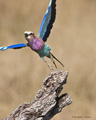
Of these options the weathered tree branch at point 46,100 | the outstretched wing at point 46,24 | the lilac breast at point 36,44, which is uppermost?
the outstretched wing at point 46,24

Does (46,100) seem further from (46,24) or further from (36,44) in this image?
(46,24)

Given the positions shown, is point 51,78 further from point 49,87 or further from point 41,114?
point 41,114

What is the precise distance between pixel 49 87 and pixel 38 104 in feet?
0.62

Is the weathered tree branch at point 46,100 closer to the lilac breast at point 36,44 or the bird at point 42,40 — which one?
the bird at point 42,40

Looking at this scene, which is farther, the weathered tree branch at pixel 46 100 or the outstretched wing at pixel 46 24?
the outstretched wing at pixel 46 24

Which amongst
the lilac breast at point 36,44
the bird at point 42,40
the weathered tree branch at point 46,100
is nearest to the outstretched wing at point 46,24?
the bird at point 42,40

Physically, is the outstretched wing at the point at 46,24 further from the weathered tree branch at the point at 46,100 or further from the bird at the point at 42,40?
the weathered tree branch at the point at 46,100

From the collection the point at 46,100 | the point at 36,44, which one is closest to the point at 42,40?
the point at 36,44

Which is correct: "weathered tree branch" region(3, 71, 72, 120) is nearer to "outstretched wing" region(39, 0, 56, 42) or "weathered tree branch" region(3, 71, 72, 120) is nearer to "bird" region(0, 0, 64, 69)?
"bird" region(0, 0, 64, 69)

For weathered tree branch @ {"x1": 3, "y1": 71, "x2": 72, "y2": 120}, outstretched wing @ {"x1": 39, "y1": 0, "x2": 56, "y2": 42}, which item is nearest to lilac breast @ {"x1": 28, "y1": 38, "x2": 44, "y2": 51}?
outstretched wing @ {"x1": 39, "y1": 0, "x2": 56, "y2": 42}

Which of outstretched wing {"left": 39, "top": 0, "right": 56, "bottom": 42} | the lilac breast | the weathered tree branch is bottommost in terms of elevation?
the weathered tree branch

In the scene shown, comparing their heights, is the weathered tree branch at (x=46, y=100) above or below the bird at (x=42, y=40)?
below

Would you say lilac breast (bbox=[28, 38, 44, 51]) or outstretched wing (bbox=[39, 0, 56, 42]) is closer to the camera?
lilac breast (bbox=[28, 38, 44, 51])

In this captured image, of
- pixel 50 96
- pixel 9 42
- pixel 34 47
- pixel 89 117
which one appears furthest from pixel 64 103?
pixel 9 42
